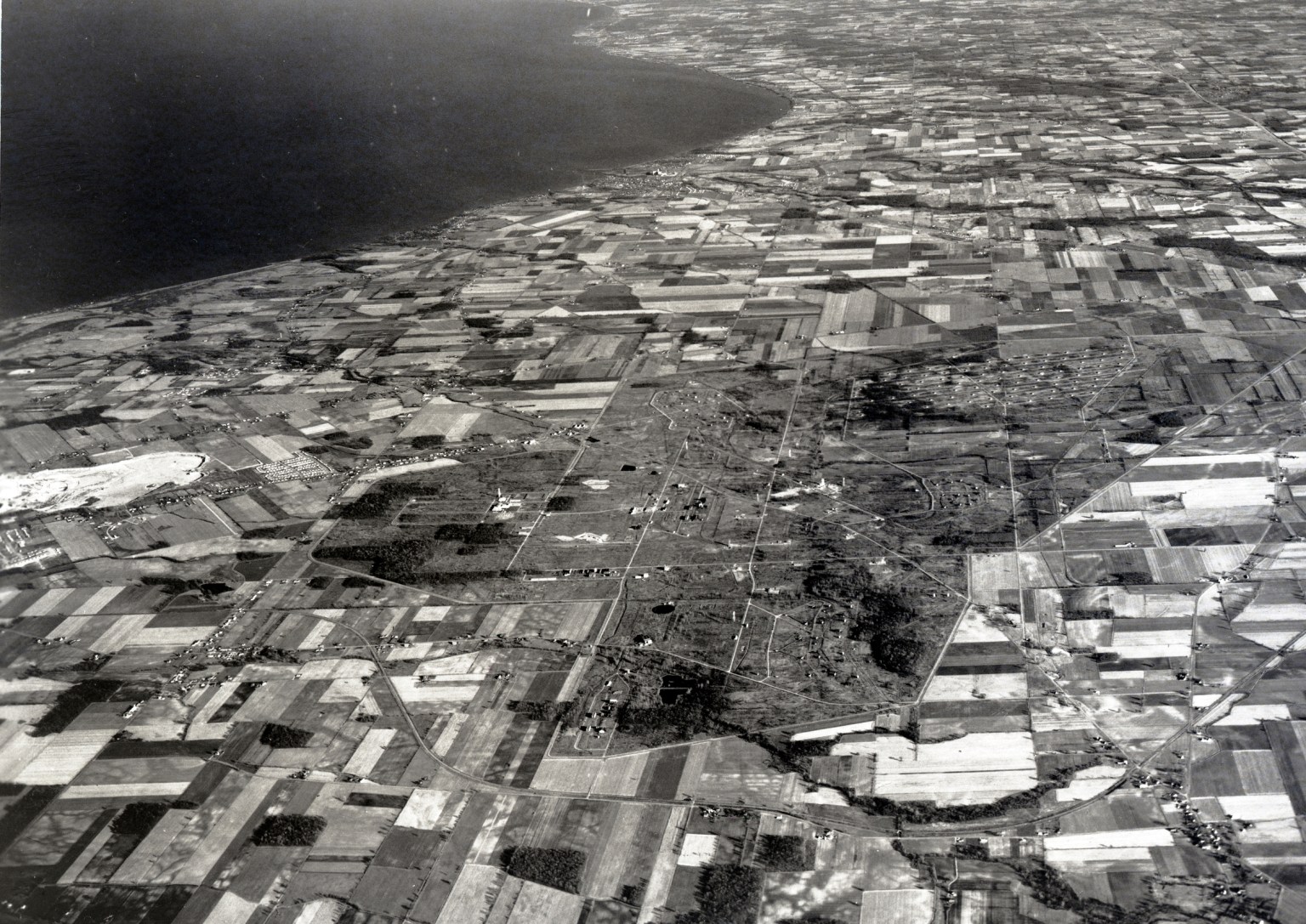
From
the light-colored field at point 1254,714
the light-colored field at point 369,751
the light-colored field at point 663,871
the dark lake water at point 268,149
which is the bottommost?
the dark lake water at point 268,149

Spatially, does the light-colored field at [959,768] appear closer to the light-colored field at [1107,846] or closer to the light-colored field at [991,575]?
the light-colored field at [1107,846]

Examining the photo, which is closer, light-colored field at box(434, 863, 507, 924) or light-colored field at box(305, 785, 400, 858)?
light-colored field at box(434, 863, 507, 924)

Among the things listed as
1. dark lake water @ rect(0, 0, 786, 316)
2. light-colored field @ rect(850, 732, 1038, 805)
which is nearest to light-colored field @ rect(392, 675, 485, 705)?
light-colored field @ rect(850, 732, 1038, 805)

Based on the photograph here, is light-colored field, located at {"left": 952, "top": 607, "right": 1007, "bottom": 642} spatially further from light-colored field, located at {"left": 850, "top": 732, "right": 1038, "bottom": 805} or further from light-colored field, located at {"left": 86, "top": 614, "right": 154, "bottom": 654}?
light-colored field, located at {"left": 86, "top": 614, "right": 154, "bottom": 654}

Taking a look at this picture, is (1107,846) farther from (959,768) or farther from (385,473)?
(385,473)

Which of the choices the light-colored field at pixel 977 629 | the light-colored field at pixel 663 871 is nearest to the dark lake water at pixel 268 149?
the light-colored field at pixel 977 629

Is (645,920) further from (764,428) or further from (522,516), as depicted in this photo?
(764,428)

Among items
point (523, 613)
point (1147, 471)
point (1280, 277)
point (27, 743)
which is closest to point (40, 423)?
point (27, 743)
